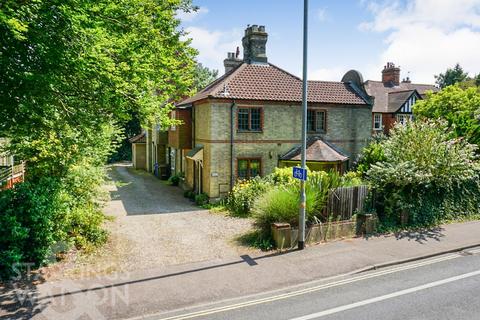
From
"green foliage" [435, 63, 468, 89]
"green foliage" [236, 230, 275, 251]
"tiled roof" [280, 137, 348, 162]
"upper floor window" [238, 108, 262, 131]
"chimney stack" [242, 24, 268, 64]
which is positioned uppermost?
"green foliage" [435, 63, 468, 89]

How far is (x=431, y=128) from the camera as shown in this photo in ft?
50.0

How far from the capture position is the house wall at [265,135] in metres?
19.3

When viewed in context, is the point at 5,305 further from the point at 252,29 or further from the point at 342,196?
the point at 252,29

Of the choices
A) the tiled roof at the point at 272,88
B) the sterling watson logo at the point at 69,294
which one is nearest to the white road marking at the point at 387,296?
the sterling watson logo at the point at 69,294

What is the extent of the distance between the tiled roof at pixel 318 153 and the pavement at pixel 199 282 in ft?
25.5

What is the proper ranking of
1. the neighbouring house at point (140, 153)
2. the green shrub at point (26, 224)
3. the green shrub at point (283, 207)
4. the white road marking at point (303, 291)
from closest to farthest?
the white road marking at point (303, 291)
the green shrub at point (26, 224)
the green shrub at point (283, 207)
the neighbouring house at point (140, 153)

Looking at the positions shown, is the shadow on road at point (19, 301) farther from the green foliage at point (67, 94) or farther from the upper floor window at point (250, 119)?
the upper floor window at point (250, 119)

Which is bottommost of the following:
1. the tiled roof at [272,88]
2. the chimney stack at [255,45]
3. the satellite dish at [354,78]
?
the tiled roof at [272,88]

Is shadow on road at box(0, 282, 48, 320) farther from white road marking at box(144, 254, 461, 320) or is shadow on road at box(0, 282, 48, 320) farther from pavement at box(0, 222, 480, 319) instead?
white road marking at box(144, 254, 461, 320)

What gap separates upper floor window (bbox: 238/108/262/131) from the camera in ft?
65.4

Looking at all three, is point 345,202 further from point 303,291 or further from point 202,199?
point 202,199

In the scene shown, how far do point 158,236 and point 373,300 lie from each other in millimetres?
8281

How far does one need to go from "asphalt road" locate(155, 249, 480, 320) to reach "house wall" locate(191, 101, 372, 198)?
11.0 m

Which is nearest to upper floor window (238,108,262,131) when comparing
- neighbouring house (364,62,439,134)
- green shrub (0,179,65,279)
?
green shrub (0,179,65,279)
